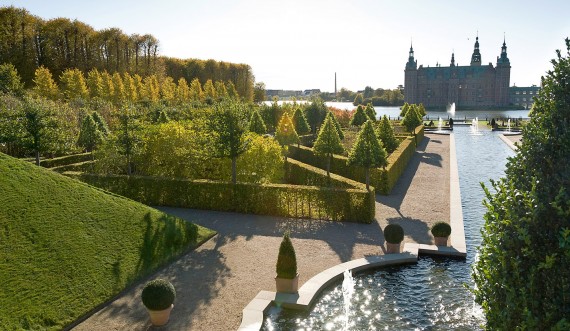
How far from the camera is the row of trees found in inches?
2392

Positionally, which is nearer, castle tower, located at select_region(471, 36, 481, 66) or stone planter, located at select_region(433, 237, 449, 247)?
stone planter, located at select_region(433, 237, 449, 247)

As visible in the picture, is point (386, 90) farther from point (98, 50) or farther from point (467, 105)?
point (98, 50)

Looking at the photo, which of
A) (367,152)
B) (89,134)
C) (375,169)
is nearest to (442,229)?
(367,152)

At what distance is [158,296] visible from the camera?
427 inches

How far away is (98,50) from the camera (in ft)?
247

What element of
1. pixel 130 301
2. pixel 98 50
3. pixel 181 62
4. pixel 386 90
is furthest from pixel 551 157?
pixel 386 90

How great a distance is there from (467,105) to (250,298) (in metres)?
161

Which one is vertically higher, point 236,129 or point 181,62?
point 181,62

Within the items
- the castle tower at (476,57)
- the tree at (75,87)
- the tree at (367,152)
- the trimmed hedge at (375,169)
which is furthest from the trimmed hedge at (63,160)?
the castle tower at (476,57)

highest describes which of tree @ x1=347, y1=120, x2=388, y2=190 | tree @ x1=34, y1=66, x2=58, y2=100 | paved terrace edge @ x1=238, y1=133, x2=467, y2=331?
tree @ x1=34, y1=66, x2=58, y2=100

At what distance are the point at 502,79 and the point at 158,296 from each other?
15963 cm

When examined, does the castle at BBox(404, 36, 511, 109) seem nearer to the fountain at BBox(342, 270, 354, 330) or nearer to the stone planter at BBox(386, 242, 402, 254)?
the stone planter at BBox(386, 242, 402, 254)

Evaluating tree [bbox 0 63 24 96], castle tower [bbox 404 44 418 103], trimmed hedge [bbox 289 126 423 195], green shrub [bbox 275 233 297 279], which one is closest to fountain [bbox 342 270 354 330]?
green shrub [bbox 275 233 297 279]

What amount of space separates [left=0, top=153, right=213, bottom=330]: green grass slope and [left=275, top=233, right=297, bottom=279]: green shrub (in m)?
4.66
